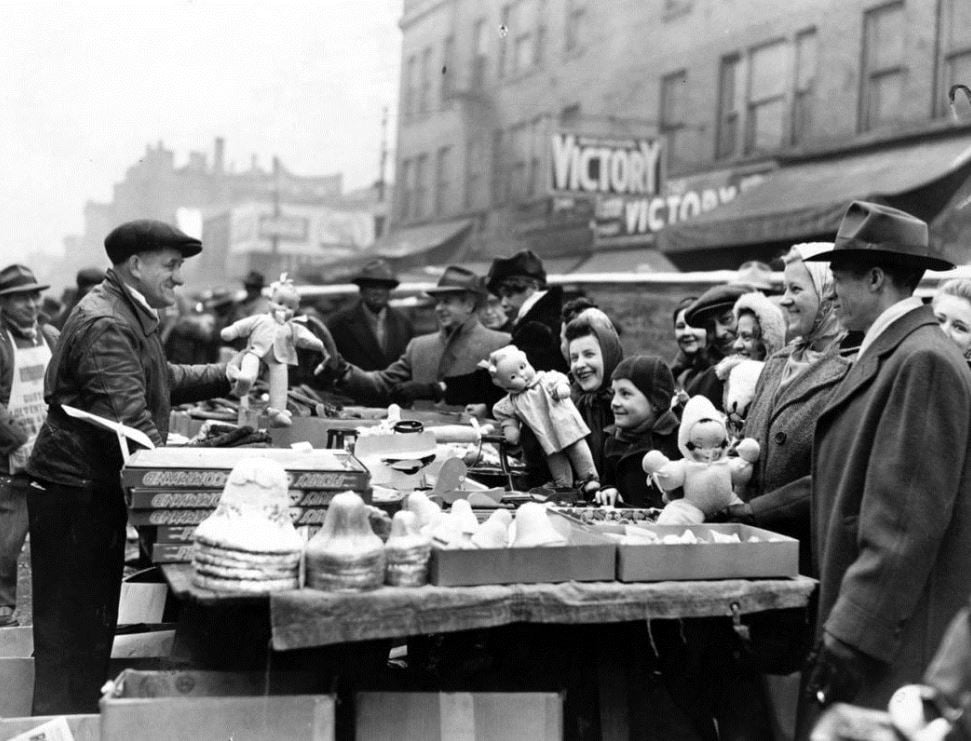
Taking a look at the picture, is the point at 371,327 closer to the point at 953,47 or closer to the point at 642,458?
the point at 642,458

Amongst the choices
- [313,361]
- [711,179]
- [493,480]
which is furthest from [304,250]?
[493,480]

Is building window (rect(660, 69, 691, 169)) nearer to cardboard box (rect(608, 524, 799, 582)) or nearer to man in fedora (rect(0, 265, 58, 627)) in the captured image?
man in fedora (rect(0, 265, 58, 627))

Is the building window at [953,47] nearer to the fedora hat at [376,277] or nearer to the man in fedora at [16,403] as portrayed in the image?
the fedora hat at [376,277]

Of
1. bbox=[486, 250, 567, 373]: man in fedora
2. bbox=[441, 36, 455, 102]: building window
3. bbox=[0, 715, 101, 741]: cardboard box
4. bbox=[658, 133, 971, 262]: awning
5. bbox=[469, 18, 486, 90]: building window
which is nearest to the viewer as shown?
bbox=[0, 715, 101, 741]: cardboard box

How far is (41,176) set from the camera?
17.6 metres

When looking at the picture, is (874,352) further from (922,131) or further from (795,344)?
(922,131)

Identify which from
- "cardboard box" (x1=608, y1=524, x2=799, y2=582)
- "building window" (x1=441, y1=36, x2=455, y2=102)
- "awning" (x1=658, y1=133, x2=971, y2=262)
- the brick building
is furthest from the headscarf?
"building window" (x1=441, y1=36, x2=455, y2=102)

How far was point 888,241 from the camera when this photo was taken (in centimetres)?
325

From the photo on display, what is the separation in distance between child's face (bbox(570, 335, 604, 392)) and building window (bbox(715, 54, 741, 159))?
11.0m

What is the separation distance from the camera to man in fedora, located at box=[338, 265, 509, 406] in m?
7.23

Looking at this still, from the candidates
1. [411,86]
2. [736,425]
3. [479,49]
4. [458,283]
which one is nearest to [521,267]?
[458,283]

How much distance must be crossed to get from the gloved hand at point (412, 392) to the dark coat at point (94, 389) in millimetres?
2820

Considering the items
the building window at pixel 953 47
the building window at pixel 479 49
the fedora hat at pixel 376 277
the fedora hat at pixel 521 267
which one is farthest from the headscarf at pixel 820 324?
the building window at pixel 479 49

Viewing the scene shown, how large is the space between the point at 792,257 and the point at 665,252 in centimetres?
985
